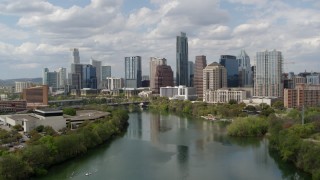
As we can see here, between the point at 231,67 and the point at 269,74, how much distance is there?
1705cm

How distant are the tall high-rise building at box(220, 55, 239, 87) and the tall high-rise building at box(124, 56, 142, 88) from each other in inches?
526

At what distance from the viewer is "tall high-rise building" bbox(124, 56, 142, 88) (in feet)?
191

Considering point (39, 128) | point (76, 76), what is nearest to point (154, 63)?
point (76, 76)

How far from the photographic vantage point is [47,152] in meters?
10.9

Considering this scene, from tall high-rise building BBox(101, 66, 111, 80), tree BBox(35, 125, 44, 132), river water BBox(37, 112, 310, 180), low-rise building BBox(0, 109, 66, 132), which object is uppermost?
tall high-rise building BBox(101, 66, 111, 80)

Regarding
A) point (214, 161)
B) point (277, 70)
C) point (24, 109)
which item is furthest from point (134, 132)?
point (277, 70)

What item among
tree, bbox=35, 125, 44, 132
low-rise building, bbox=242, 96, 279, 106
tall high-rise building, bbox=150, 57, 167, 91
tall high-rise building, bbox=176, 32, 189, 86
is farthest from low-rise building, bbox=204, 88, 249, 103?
tree, bbox=35, 125, 44, 132

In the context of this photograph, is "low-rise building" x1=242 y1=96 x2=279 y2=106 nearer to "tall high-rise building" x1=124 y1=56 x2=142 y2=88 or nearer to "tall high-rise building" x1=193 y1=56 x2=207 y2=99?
"tall high-rise building" x1=193 y1=56 x2=207 y2=99

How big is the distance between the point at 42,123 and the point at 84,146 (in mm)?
4380

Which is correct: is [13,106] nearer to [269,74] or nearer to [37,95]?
[37,95]

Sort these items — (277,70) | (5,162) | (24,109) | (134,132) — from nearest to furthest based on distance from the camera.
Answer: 1. (5,162)
2. (134,132)
3. (24,109)
4. (277,70)

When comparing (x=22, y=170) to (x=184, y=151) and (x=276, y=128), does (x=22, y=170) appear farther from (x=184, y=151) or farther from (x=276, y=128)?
(x=276, y=128)

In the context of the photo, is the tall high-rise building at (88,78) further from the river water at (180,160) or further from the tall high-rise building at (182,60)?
the river water at (180,160)

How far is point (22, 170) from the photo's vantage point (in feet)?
30.9
